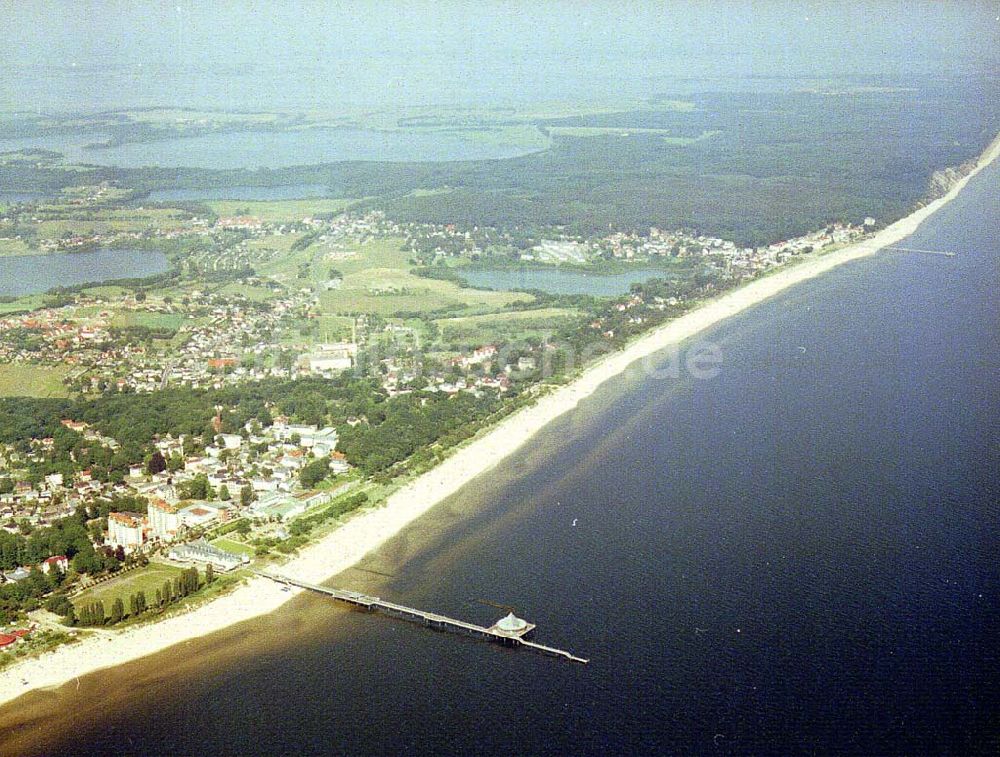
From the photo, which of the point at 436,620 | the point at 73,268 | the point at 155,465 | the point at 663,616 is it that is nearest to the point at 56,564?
the point at 155,465

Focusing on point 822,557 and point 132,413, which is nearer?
point 822,557

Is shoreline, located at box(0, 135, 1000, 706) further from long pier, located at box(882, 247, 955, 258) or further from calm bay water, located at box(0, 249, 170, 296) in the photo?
calm bay water, located at box(0, 249, 170, 296)

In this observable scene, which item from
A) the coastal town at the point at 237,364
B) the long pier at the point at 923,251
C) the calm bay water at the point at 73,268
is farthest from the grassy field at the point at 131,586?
the long pier at the point at 923,251

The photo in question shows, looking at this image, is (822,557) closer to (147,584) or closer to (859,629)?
(859,629)

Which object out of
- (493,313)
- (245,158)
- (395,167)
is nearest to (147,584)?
(493,313)

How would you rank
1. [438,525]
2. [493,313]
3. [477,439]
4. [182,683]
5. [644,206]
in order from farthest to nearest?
[644,206]
[493,313]
[477,439]
[438,525]
[182,683]

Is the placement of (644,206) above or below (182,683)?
above

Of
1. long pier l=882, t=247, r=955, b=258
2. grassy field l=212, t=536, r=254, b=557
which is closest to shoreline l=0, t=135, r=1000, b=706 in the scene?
grassy field l=212, t=536, r=254, b=557
